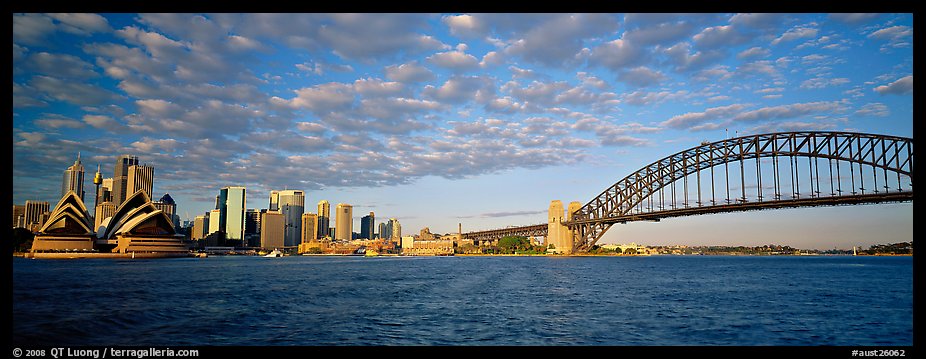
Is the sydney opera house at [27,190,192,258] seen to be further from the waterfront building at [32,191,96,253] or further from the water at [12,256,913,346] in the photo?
the water at [12,256,913,346]

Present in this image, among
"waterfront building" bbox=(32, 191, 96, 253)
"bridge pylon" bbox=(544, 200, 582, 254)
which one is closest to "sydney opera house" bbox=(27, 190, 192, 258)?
"waterfront building" bbox=(32, 191, 96, 253)

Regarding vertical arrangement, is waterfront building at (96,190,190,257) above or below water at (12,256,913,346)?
above

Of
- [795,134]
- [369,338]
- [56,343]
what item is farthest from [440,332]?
[795,134]

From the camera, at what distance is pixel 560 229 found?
12619cm

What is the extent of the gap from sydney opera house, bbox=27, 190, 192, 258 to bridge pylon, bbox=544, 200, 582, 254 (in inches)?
3822

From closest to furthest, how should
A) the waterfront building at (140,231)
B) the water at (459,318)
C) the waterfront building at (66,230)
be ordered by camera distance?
the water at (459,318) → the waterfront building at (66,230) → the waterfront building at (140,231)

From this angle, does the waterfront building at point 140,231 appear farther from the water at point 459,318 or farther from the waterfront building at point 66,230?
the water at point 459,318

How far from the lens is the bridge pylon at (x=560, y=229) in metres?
126

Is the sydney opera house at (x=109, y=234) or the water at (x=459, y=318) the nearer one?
the water at (x=459, y=318)

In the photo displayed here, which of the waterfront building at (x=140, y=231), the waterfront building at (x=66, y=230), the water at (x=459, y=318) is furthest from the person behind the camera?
the waterfront building at (x=140, y=231)

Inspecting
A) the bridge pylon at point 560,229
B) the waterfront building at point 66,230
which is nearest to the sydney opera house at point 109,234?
the waterfront building at point 66,230

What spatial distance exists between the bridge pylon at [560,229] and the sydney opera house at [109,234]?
97.1m

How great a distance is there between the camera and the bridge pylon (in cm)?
12575
